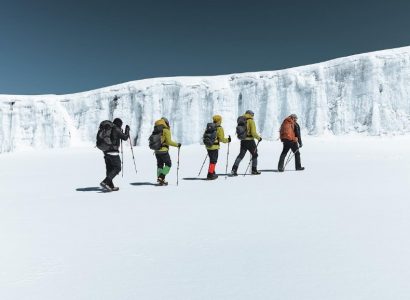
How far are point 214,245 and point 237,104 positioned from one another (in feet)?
140

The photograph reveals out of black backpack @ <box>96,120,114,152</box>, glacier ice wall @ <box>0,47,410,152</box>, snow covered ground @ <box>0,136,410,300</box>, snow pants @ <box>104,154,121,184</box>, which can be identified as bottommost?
snow covered ground @ <box>0,136,410,300</box>

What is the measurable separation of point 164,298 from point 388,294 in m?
1.58

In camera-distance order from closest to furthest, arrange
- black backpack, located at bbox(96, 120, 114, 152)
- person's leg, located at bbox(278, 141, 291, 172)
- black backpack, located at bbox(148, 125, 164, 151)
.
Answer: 1. black backpack, located at bbox(96, 120, 114, 152)
2. black backpack, located at bbox(148, 125, 164, 151)
3. person's leg, located at bbox(278, 141, 291, 172)

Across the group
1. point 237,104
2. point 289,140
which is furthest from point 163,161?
point 237,104

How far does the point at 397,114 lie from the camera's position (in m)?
35.1

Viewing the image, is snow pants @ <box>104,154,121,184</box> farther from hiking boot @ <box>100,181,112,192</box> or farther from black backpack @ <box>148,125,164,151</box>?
black backpack @ <box>148,125,164,151</box>

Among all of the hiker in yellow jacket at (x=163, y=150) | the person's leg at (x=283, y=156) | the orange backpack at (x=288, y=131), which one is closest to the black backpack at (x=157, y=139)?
the hiker in yellow jacket at (x=163, y=150)

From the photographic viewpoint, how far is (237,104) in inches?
1813

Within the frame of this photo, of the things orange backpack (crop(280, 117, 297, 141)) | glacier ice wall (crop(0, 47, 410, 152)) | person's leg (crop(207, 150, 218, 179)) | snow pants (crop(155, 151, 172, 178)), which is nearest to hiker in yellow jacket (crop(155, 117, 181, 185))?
snow pants (crop(155, 151, 172, 178))

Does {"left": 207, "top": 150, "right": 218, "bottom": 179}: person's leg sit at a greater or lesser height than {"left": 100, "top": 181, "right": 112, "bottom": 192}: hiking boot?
greater

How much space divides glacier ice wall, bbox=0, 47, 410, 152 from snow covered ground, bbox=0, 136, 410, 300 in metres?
31.5

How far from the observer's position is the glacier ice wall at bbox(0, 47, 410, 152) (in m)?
36.4

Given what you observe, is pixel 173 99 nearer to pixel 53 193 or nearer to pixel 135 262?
pixel 53 193

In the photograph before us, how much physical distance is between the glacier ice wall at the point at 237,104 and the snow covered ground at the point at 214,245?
103 ft
